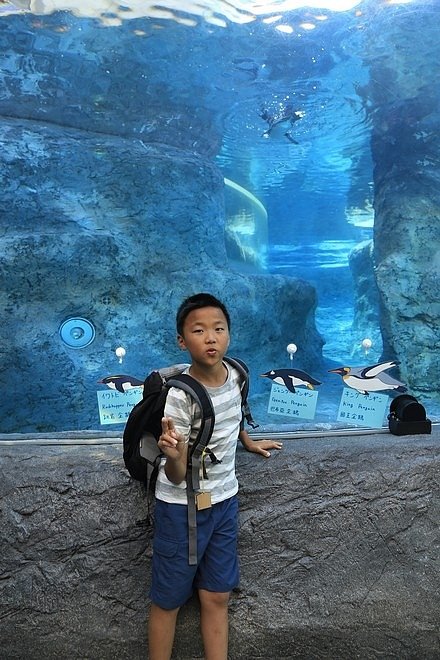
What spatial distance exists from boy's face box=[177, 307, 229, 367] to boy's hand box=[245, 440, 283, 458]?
712 millimetres

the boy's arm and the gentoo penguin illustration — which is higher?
the gentoo penguin illustration

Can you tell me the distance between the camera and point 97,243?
19.4 ft

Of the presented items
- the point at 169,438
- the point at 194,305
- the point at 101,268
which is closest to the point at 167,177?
the point at 101,268

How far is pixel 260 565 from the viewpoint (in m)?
2.16

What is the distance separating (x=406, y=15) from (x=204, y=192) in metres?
4.02

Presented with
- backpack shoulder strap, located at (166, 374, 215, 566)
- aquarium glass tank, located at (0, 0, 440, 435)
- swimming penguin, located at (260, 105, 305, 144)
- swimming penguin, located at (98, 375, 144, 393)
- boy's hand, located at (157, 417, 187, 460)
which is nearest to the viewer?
boy's hand, located at (157, 417, 187, 460)

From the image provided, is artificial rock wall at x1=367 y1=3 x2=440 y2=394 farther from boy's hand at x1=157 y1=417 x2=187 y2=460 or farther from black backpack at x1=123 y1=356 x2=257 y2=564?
boy's hand at x1=157 y1=417 x2=187 y2=460

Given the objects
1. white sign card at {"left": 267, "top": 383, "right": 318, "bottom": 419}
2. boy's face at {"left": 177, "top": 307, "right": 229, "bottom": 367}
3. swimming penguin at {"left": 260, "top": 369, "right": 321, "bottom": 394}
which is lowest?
white sign card at {"left": 267, "top": 383, "right": 318, "bottom": 419}

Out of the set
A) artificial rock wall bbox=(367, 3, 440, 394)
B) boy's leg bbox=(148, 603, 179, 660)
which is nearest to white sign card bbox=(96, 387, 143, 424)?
boy's leg bbox=(148, 603, 179, 660)

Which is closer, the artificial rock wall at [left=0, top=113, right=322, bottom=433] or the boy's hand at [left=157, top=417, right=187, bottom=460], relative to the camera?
the boy's hand at [left=157, top=417, right=187, bottom=460]

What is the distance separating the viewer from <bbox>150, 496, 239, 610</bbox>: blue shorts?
178cm

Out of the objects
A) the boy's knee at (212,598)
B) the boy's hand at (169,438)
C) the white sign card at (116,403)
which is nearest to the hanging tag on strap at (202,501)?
the boy's hand at (169,438)

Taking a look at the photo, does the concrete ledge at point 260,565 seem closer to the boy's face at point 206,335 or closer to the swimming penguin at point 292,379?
the swimming penguin at point 292,379

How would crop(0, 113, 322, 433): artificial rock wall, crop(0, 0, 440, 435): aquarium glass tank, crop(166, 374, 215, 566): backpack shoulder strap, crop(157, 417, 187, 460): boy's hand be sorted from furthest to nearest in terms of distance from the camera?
crop(0, 0, 440, 435): aquarium glass tank < crop(0, 113, 322, 433): artificial rock wall < crop(166, 374, 215, 566): backpack shoulder strap < crop(157, 417, 187, 460): boy's hand
